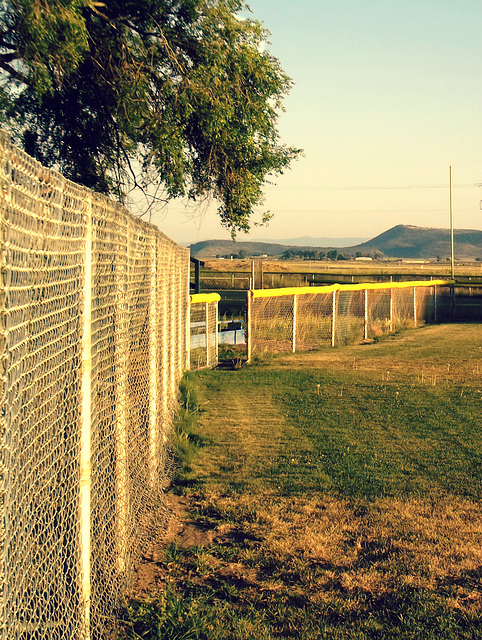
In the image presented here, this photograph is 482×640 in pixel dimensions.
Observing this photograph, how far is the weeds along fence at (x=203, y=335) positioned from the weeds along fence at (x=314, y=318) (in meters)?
0.78

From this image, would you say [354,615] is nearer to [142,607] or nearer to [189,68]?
[142,607]

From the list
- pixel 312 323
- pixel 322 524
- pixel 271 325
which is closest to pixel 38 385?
pixel 322 524

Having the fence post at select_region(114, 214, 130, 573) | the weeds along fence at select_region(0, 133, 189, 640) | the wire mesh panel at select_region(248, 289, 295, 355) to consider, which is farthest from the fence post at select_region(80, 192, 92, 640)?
the wire mesh panel at select_region(248, 289, 295, 355)

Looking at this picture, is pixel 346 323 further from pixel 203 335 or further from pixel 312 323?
pixel 203 335

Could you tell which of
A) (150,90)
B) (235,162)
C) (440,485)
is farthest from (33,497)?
(235,162)

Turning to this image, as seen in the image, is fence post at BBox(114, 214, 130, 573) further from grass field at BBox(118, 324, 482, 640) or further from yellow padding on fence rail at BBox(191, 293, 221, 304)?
yellow padding on fence rail at BBox(191, 293, 221, 304)

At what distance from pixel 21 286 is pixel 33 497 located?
928mm

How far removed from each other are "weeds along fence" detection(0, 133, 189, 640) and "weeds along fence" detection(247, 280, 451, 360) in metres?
10.5

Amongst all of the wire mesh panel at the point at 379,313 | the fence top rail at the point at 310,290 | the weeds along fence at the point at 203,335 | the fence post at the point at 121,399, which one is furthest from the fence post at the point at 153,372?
the wire mesh panel at the point at 379,313

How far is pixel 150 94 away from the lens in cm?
1523

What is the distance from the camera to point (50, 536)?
306 centimetres

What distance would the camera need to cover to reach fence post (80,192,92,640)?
3.57 m

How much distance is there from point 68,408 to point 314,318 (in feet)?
54.7

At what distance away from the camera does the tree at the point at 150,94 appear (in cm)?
1466
